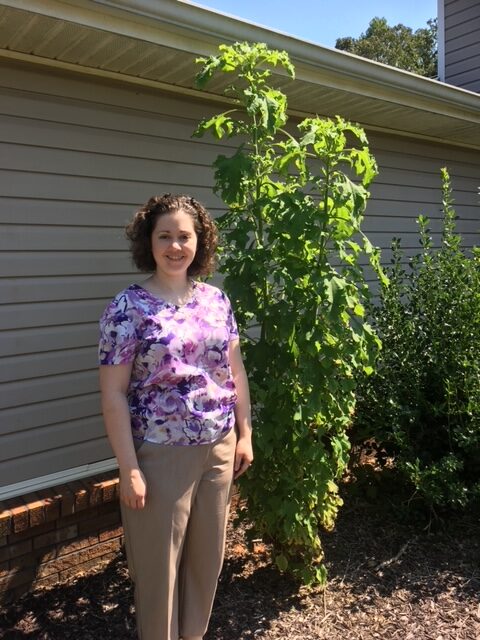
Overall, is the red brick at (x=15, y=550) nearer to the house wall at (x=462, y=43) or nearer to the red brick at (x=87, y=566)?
the red brick at (x=87, y=566)

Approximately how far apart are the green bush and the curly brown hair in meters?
1.70

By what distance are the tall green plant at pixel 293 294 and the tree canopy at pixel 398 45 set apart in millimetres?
35032

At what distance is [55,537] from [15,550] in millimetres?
208

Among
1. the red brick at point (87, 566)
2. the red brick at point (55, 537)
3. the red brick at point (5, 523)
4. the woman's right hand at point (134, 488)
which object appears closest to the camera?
the woman's right hand at point (134, 488)

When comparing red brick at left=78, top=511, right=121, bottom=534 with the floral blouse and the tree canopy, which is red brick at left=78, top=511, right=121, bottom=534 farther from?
the tree canopy

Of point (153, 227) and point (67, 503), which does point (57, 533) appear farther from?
point (153, 227)

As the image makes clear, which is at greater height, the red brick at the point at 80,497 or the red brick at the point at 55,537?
the red brick at the point at 80,497

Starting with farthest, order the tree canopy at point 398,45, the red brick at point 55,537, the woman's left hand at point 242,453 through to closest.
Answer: the tree canopy at point 398,45, the red brick at point 55,537, the woman's left hand at point 242,453

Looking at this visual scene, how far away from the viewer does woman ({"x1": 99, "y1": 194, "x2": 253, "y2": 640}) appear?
208 centimetres

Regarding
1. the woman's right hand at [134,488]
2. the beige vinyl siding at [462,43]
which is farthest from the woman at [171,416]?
the beige vinyl siding at [462,43]

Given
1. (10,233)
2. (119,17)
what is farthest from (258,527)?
(119,17)

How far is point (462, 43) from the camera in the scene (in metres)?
6.73

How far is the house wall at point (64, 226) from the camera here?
10.1 feet

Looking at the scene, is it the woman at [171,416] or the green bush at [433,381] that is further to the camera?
the green bush at [433,381]
